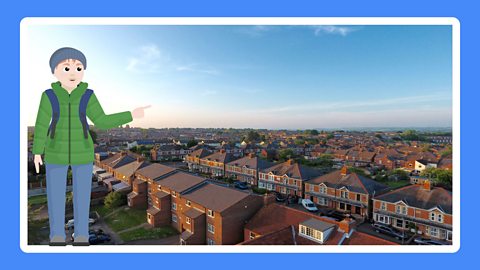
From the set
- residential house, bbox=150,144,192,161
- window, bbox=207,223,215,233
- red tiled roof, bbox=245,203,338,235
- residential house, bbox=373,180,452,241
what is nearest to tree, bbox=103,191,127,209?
window, bbox=207,223,215,233

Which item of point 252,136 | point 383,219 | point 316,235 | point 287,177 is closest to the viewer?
point 316,235

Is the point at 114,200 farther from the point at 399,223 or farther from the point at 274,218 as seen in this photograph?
the point at 399,223

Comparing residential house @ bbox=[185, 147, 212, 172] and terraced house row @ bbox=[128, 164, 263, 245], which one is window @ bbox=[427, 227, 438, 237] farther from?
residential house @ bbox=[185, 147, 212, 172]

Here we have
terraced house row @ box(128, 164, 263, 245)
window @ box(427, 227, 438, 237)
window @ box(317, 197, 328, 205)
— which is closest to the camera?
terraced house row @ box(128, 164, 263, 245)

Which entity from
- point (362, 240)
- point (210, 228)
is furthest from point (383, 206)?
point (210, 228)

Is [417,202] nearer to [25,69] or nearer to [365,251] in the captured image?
[365,251]
